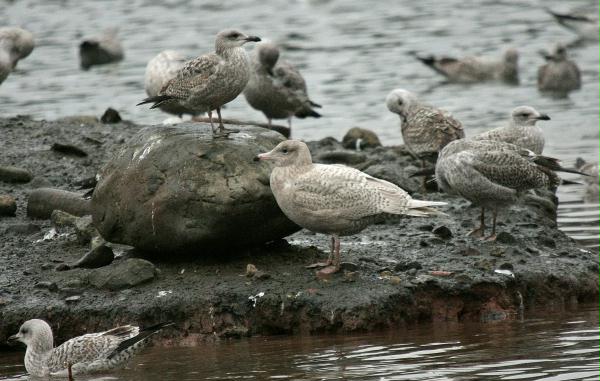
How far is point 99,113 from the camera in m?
18.7

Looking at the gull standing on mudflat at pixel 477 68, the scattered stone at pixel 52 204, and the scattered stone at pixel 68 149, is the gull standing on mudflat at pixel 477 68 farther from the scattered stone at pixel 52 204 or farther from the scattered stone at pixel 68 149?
the scattered stone at pixel 52 204

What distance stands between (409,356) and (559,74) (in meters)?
12.4

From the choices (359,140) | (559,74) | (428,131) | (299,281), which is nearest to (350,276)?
(299,281)

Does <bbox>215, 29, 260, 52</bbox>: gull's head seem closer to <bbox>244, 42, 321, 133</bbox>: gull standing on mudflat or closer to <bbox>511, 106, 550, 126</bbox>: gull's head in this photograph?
<bbox>511, 106, 550, 126</bbox>: gull's head

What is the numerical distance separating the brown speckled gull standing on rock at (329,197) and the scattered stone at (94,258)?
4.66ft

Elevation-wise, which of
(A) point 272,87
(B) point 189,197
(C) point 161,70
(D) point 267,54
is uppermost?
(D) point 267,54

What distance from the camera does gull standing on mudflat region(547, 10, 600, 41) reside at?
24.6 m

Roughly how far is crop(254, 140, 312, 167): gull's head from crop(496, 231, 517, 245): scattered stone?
1967mm

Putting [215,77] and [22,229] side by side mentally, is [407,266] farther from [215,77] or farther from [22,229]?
[22,229]

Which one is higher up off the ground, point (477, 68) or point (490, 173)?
point (490, 173)

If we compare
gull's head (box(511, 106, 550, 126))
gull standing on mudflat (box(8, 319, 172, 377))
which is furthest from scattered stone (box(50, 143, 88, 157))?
gull standing on mudflat (box(8, 319, 172, 377))

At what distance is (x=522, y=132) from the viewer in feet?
40.3

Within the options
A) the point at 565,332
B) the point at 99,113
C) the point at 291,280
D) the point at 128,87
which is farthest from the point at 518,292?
the point at 128,87

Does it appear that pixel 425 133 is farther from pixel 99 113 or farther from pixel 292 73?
pixel 99 113
